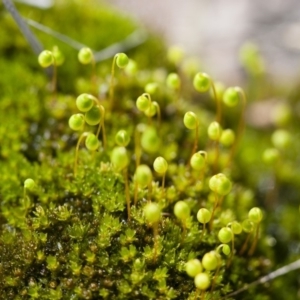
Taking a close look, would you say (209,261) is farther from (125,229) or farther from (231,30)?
(231,30)

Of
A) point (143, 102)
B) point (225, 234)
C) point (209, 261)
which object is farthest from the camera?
point (143, 102)

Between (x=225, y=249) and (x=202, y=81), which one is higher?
(x=202, y=81)

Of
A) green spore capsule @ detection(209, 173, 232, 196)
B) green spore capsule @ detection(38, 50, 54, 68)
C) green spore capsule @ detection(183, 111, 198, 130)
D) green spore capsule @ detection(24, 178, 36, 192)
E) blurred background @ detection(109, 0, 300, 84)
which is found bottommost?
→ green spore capsule @ detection(209, 173, 232, 196)

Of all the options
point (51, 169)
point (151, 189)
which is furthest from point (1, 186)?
point (151, 189)

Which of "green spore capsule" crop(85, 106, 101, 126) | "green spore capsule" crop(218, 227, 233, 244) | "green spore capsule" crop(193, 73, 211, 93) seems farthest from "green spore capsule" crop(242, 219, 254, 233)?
"green spore capsule" crop(85, 106, 101, 126)

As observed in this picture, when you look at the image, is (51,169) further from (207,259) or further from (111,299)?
(207,259)

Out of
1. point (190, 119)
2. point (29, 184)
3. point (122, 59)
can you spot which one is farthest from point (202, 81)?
point (29, 184)

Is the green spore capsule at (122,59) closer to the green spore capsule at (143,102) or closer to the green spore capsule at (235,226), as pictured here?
the green spore capsule at (143,102)

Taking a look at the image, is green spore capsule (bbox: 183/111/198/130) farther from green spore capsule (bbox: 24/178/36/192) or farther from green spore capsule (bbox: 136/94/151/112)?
green spore capsule (bbox: 24/178/36/192)
